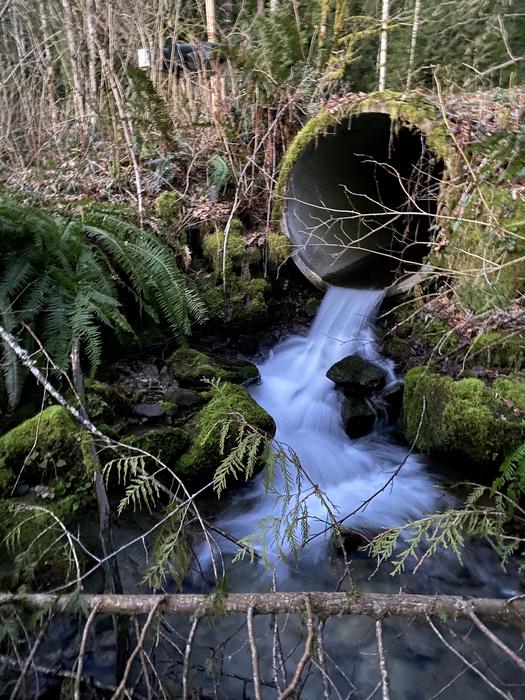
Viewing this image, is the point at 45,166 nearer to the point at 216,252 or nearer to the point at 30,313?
the point at 216,252

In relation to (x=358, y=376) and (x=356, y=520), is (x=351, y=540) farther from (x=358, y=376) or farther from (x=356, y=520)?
(x=358, y=376)

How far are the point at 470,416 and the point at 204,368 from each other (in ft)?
7.25

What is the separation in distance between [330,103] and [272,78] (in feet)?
3.06

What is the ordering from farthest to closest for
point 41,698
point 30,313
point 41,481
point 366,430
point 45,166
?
point 45,166, point 366,430, point 30,313, point 41,481, point 41,698

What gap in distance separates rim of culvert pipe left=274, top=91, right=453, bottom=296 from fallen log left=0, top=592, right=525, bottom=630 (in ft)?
10.5

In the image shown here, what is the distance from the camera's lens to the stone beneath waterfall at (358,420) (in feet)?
15.0

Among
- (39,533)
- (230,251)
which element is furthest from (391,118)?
(39,533)

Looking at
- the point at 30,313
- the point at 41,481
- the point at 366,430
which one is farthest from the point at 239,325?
the point at 41,481

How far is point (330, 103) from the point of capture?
547cm

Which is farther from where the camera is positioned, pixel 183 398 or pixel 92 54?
pixel 92 54

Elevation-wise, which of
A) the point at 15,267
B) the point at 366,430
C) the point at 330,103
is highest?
the point at 330,103

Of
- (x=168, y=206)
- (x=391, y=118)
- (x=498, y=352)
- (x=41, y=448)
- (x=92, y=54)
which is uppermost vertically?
(x=92, y=54)

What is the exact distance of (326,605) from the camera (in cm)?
153

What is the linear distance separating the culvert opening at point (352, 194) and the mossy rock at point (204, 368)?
1665mm
